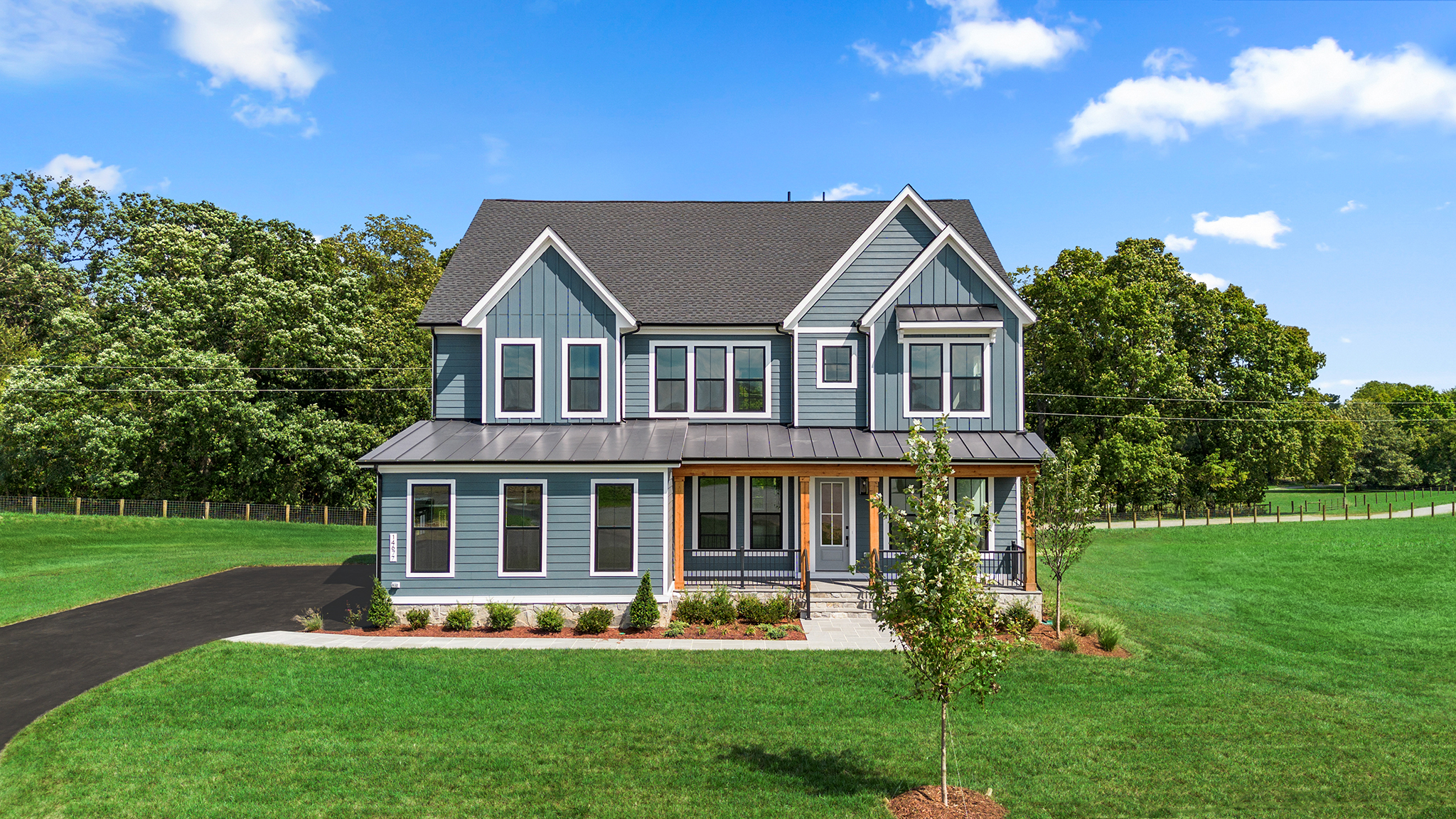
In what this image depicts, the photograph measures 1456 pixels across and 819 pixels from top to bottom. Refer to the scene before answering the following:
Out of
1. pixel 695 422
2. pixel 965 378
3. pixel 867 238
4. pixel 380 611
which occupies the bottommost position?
pixel 380 611

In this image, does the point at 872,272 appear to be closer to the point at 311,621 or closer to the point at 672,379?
the point at 672,379

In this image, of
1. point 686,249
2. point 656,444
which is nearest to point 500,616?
point 656,444

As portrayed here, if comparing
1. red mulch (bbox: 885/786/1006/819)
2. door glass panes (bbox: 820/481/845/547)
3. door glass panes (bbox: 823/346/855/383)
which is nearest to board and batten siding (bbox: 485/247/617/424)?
door glass panes (bbox: 823/346/855/383)

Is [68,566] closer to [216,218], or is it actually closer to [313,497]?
[313,497]

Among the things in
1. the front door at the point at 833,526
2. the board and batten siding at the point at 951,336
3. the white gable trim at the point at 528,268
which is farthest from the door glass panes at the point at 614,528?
the board and batten siding at the point at 951,336

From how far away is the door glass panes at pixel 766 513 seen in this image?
64.7 feet

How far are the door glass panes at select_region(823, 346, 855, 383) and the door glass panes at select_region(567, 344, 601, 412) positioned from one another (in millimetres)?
6027

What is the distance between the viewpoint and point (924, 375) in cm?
1959

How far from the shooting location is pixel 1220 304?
42.8 m

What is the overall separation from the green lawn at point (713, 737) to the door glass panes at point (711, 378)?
7.78 meters

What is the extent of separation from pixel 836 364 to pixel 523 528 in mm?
9036

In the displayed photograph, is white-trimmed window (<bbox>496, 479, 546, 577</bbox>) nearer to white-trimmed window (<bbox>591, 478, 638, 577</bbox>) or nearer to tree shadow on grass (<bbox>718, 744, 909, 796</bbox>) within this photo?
white-trimmed window (<bbox>591, 478, 638, 577</bbox>)

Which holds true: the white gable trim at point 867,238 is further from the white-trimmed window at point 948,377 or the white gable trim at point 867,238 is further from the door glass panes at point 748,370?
the white-trimmed window at point 948,377

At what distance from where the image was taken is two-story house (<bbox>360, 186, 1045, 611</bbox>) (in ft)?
56.3
